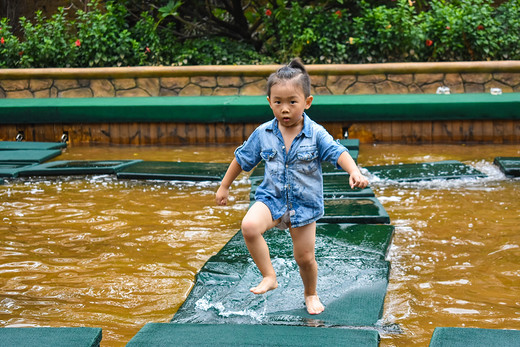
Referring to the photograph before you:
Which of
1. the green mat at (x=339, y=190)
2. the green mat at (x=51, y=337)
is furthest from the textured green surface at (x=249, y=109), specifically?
the green mat at (x=51, y=337)

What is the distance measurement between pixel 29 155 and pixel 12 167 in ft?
1.64

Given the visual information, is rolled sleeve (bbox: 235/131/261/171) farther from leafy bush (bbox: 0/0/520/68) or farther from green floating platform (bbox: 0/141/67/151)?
leafy bush (bbox: 0/0/520/68)

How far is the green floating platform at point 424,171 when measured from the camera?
5.96 metres

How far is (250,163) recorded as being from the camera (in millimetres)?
3045

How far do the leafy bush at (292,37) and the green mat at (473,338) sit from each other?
290 inches

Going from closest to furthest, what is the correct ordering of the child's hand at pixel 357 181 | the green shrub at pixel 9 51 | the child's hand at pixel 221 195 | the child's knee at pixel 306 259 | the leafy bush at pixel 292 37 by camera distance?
the child's hand at pixel 357 181, the child's knee at pixel 306 259, the child's hand at pixel 221 195, the leafy bush at pixel 292 37, the green shrub at pixel 9 51

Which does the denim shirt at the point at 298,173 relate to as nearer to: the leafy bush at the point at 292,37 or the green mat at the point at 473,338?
the green mat at the point at 473,338

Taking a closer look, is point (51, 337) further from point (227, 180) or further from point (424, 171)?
point (424, 171)

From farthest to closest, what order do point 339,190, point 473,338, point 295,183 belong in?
point 339,190 → point 295,183 → point 473,338

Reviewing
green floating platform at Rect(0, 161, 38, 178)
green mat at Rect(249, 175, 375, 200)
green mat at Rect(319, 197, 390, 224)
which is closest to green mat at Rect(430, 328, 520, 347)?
green mat at Rect(319, 197, 390, 224)

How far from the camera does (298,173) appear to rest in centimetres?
291

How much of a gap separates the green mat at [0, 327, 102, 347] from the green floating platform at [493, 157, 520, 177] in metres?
4.58

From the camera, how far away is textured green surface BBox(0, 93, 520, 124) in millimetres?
8023

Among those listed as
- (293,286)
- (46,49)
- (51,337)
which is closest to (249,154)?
(293,286)
